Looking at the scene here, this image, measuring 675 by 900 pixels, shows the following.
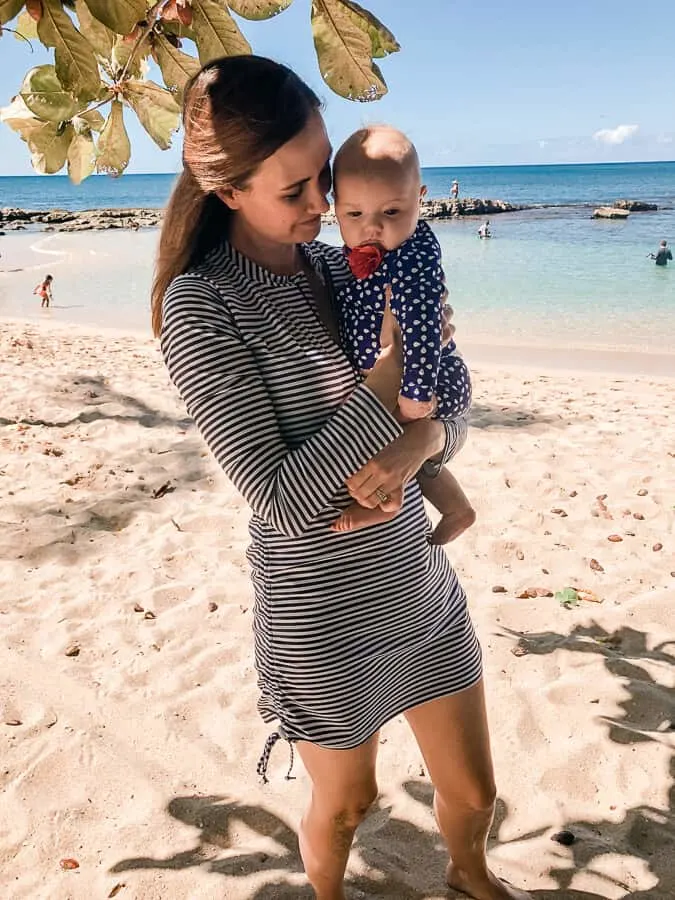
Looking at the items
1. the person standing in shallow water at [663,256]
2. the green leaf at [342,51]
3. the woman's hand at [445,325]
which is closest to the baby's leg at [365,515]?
the woman's hand at [445,325]

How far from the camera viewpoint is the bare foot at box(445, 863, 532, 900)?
2.09 meters

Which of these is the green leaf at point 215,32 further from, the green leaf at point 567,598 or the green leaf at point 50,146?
the green leaf at point 567,598

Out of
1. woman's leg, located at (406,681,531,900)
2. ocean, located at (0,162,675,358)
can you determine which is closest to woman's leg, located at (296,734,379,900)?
woman's leg, located at (406,681,531,900)

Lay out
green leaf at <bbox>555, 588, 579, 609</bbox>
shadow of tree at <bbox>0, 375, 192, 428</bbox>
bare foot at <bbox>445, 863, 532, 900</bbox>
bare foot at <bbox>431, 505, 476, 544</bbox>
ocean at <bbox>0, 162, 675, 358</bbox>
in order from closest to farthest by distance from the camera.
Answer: bare foot at <bbox>431, 505, 476, 544</bbox>
bare foot at <bbox>445, 863, 532, 900</bbox>
green leaf at <bbox>555, 588, 579, 609</bbox>
shadow of tree at <bbox>0, 375, 192, 428</bbox>
ocean at <bbox>0, 162, 675, 358</bbox>

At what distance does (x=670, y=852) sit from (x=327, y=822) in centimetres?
129

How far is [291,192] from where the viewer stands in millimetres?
1533

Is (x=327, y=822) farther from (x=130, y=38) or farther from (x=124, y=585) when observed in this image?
(x=124, y=585)

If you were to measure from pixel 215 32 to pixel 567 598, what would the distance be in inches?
125

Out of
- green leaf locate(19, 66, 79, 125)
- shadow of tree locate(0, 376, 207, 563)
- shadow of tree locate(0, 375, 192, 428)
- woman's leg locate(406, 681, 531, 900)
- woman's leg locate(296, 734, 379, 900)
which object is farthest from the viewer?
shadow of tree locate(0, 375, 192, 428)

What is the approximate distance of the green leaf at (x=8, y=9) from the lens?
1186 millimetres

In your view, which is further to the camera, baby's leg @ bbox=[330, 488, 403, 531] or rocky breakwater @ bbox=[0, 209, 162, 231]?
rocky breakwater @ bbox=[0, 209, 162, 231]

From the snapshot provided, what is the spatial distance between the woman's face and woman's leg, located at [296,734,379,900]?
3.46ft

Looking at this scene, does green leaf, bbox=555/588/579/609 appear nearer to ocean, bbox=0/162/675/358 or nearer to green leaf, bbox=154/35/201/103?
green leaf, bbox=154/35/201/103

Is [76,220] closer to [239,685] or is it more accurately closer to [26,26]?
[239,685]
